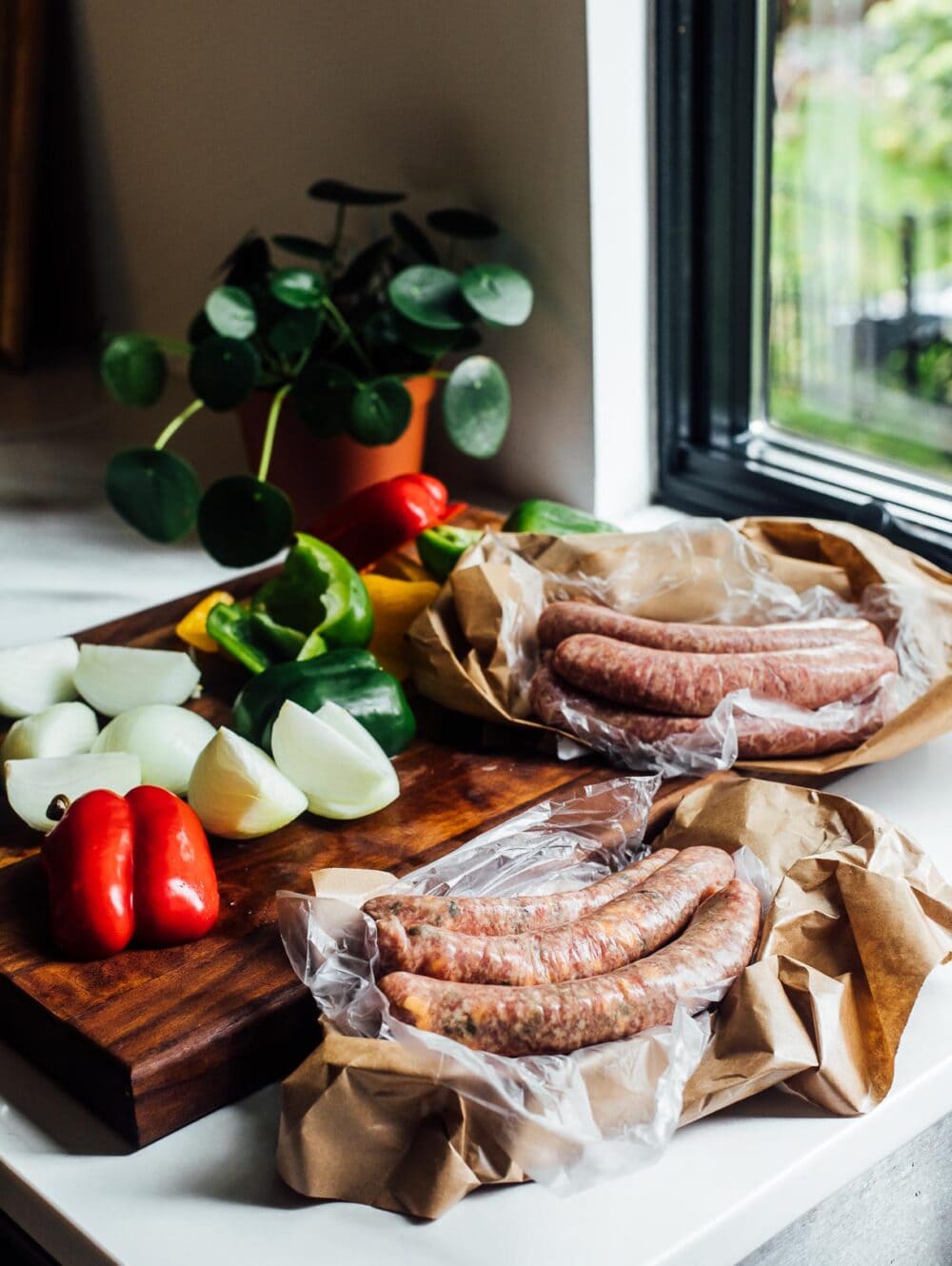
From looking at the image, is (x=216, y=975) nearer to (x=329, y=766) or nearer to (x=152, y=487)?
(x=329, y=766)

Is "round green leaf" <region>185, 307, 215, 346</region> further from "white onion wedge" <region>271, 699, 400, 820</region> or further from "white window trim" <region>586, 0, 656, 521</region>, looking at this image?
"white onion wedge" <region>271, 699, 400, 820</region>

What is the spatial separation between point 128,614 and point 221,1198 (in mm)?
796

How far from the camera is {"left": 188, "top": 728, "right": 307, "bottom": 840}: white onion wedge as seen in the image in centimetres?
104

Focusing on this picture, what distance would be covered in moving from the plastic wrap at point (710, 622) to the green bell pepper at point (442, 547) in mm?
59

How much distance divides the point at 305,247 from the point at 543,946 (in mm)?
1083

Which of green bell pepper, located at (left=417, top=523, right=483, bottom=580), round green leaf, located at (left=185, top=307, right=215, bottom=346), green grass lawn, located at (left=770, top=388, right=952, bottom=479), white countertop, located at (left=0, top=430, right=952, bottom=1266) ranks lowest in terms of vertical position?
white countertop, located at (left=0, top=430, right=952, bottom=1266)

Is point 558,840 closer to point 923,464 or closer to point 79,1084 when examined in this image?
point 79,1084

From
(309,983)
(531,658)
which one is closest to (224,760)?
(309,983)

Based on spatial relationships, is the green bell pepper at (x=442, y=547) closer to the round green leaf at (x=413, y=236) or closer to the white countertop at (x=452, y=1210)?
the round green leaf at (x=413, y=236)

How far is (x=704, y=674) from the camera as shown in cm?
114

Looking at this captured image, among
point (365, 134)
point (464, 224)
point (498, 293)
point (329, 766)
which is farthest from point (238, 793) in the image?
point (365, 134)

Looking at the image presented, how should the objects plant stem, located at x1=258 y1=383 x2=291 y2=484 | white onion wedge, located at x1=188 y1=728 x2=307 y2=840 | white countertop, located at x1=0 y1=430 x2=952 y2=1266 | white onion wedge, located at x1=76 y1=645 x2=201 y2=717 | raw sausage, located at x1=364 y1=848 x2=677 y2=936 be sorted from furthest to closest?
plant stem, located at x1=258 y1=383 x2=291 y2=484 → white onion wedge, located at x1=76 y1=645 x2=201 y2=717 → white onion wedge, located at x1=188 y1=728 x2=307 y2=840 → raw sausage, located at x1=364 y1=848 x2=677 y2=936 → white countertop, located at x1=0 y1=430 x2=952 y2=1266

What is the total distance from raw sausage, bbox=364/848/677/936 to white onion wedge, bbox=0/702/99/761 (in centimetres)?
39

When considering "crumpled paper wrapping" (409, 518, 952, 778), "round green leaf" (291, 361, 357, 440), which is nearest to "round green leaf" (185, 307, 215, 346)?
"round green leaf" (291, 361, 357, 440)
